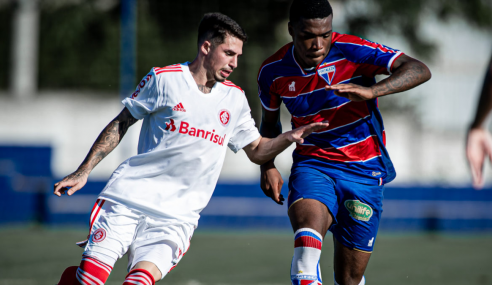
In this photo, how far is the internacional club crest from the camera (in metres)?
4.05

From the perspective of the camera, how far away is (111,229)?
12.1ft

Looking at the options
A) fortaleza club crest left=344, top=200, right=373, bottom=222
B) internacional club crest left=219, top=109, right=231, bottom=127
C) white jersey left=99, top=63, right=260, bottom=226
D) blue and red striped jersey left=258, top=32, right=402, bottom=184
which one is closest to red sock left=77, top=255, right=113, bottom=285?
white jersey left=99, top=63, right=260, bottom=226

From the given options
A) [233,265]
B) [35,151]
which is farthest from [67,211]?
[233,265]

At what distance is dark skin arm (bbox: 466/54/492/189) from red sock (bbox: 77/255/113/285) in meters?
2.38

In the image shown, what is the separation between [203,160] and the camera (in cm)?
393

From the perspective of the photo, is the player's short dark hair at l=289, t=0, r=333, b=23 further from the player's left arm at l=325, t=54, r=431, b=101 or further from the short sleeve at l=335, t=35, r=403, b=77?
the player's left arm at l=325, t=54, r=431, b=101

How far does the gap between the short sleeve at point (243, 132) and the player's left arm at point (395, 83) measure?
0.76 metres

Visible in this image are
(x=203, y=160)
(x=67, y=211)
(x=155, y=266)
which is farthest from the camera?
(x=67, y=211)

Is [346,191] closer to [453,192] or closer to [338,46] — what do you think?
[338,46]

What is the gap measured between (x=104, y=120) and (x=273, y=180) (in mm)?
14526

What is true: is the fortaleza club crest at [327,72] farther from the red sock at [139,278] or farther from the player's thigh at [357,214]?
the red sock at [139,278]

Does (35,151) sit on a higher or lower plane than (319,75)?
lower

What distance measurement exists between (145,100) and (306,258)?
1.60 m

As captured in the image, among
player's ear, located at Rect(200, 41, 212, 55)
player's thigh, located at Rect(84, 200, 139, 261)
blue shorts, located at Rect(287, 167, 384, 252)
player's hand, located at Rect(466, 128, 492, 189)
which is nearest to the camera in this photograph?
player's hand, located at Rect(466, 128, 492, 189)
